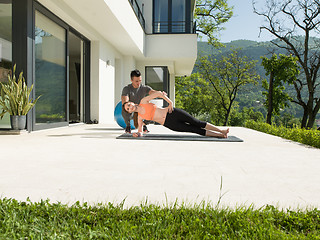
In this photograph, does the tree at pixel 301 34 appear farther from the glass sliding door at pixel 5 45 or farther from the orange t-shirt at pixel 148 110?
the glass sliding door at pixel 5 45

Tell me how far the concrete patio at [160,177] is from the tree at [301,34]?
1643 cm

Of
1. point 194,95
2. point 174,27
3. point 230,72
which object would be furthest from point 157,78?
point 194,95

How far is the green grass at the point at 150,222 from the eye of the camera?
4.28 feet

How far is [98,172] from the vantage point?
96.3 inches

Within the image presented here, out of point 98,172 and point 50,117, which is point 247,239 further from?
point 50,117

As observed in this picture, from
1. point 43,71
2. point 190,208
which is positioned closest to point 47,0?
point 43,71

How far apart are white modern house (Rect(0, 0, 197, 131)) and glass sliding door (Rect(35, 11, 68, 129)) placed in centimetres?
2

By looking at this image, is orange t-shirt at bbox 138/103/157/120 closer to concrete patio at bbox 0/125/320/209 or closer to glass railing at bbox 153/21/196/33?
concrete patio at bbox 0/125/320/209

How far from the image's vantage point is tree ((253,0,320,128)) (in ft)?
57.5

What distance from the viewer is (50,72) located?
699 centimetres

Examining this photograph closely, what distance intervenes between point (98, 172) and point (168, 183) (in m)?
0.70

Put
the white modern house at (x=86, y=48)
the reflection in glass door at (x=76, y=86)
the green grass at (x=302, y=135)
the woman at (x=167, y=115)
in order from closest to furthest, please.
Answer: the green grass at (x=302, y=135) → the woman at (x=167, y=115) → the white modern house at (x=86, y=48) → the reflection in glass door at (x=76, y=86)

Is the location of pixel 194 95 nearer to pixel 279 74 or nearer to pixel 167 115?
pixel 279 74

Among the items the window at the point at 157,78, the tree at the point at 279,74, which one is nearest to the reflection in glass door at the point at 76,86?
the window at the point at 157,78
